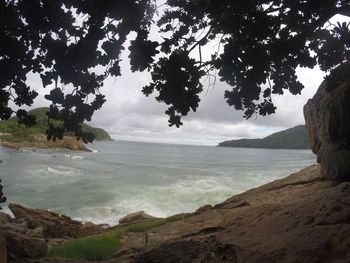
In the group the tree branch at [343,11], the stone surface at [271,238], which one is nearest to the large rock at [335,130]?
the stone surface at [271,238]

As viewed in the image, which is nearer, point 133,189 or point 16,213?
point 16,213

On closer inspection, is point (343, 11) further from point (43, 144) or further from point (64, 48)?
point (43, 144)

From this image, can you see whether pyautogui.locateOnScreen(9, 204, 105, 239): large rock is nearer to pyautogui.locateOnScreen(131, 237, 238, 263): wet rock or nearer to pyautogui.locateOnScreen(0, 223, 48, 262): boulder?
pyautogui.locateOnScreen(0, 223, 48, 262): boulder

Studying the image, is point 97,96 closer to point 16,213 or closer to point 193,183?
point 16,213

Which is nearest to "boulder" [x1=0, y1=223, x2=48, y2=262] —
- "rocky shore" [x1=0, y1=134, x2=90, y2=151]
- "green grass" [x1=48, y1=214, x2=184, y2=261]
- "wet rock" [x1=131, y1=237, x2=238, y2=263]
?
"green grass" [x1=48, y1=214, x2=184, y2=261]

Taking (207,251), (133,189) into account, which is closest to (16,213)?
(207,251)

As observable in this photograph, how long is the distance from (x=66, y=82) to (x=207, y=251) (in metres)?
3.96

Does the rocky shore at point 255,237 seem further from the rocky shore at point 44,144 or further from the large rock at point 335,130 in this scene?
the rocky shore at point 44,144

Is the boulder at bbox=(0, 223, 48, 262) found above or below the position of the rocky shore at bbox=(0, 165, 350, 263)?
below

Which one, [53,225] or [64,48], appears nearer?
[64,48]

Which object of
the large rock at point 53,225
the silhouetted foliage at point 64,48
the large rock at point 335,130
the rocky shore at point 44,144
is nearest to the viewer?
the silhouetted foliage at point 64,48

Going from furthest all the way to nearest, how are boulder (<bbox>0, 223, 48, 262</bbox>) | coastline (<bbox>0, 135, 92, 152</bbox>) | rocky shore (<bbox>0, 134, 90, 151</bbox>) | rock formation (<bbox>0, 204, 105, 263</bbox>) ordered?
rocky shore (<bbox>0, 134, 90, 151</bbox>)
coastline (<bbox>0, 135, 92, 152</bbox>)
rock formation (<bbox>0, 204, 105, 263</bbox>)
boulder (<bbox>0, 223, 48, 262</bbox>)

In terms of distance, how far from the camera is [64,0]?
20.0 feet

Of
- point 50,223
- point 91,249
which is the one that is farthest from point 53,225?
point 91,249
